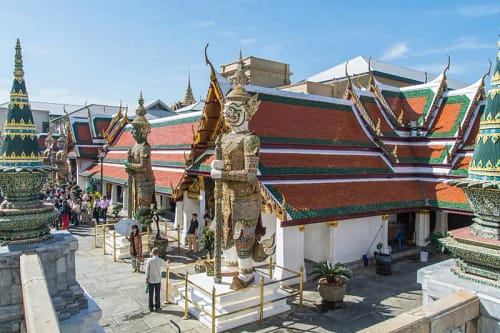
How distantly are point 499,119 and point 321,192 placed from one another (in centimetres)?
968

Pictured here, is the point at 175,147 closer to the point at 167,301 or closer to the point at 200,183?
the point at 200,183

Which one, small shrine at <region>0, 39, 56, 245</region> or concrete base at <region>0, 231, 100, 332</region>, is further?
small shrine at <region>0, 39, 56, 245</region>

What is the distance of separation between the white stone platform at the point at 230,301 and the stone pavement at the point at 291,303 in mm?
194

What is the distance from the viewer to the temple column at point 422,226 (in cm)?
1678

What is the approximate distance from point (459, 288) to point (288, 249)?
27.1 feet

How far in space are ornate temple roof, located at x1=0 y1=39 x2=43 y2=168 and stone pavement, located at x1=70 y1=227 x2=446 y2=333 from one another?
5.13 metres

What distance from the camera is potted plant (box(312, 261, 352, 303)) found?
9.90 metres

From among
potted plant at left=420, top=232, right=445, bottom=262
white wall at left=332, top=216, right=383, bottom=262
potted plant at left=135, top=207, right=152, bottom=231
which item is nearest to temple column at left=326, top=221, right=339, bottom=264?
white wall at left=332, top=216, right=383, bottom=262

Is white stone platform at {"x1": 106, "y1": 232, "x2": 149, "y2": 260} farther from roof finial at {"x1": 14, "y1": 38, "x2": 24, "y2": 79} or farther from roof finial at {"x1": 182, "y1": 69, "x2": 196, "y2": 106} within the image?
roof finial at {"x1": 182, "y1": 69, "x2": 196, "y2": 106}

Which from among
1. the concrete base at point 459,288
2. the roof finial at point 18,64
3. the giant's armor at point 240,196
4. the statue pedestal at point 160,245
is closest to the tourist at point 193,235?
the statue pedestal at point 160,245

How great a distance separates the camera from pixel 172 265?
13547 millimetres

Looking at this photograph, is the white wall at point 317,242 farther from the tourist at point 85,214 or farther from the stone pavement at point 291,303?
the tourist at point 85,214

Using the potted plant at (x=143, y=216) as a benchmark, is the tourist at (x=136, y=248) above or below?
below

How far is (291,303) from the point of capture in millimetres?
10391
